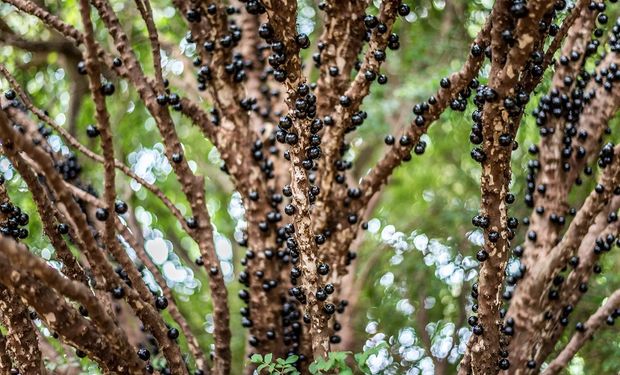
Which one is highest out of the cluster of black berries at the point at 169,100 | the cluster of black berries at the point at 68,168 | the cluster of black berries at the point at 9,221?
the cluster of black berries at the point at 68,168

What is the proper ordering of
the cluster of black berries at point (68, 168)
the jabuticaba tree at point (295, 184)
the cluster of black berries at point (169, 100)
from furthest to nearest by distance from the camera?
the cluster of black berries at point (68, 168) < the cluster of black berries at point (169, 100) < the jabuticaba tree at point (295, 184)

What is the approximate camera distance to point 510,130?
288cm

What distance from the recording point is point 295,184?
2.91 metres

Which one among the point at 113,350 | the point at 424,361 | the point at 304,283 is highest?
the point at 424,361

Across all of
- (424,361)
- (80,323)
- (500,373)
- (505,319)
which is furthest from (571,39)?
(80,323)

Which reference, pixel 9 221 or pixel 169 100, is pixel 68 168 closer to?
pixel 169 100

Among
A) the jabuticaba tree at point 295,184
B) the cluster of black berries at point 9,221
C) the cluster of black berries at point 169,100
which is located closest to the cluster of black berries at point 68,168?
the jabuticaba tree at point 295,184

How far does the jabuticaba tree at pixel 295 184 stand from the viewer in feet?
9.02

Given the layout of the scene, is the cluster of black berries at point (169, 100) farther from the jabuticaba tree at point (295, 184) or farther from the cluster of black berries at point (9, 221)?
the cluster of black berries at point (9, 221)

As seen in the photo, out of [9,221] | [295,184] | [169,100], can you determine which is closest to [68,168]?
[169,100]

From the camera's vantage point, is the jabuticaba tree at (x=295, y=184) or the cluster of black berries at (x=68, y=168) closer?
the jabuticaba tree at (x=295, y=184)

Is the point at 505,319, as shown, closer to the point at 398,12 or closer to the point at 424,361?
the point at 398,12

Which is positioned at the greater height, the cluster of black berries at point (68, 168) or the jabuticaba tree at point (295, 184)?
the cluster of black berries at point (68, 168)

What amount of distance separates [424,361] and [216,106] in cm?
287
